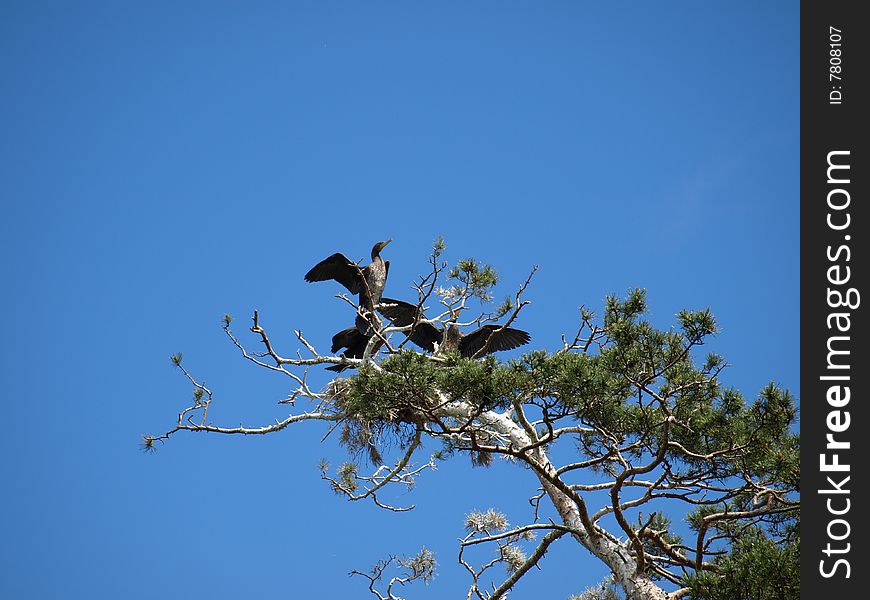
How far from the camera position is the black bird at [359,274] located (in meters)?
8.30

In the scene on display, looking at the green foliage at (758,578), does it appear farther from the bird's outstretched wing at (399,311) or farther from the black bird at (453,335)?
the bird's outstretched wing at (399,311)

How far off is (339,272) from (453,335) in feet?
4.31

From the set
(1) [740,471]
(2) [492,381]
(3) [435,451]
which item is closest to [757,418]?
(1) [740,471]

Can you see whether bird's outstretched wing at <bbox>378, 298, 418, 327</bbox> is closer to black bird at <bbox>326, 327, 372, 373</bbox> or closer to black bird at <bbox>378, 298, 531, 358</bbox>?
black bird at <bbox>378, 298, 531, 358</bbox>

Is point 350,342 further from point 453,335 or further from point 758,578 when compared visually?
point 758,578

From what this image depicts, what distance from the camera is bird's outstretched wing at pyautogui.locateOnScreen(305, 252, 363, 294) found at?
840 centimetres

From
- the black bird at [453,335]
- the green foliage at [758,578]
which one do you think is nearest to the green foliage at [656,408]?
the green foliage at [758,578]

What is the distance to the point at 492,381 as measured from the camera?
491 centimetres

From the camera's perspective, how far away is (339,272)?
28.0 ft

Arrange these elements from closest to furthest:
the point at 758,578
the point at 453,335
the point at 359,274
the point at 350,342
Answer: the point at 758,578
the point at 453,335
the point at 359,274
the point at 350,342

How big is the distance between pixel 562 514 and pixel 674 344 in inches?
62.1

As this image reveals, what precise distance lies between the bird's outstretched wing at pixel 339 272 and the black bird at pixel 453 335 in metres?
0.30

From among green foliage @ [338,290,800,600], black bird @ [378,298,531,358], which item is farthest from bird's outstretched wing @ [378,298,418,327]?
green foliage @ [338,290,800,600]
